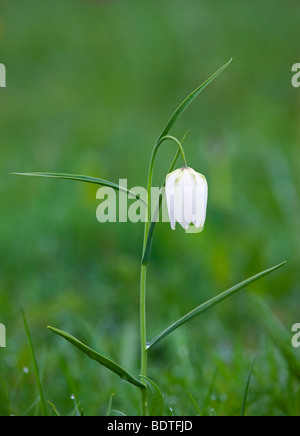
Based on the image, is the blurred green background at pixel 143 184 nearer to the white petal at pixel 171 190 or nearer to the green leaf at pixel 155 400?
the green leaf at pixel 155 400

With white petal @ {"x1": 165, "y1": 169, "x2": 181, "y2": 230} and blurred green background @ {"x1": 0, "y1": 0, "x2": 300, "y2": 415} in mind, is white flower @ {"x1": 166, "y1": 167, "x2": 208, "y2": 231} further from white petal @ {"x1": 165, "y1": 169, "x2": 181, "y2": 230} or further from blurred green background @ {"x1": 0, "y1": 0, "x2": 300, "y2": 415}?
blurred green background @ {"x1": 0, "y1": 0, "x2": 300, "y2": 415}

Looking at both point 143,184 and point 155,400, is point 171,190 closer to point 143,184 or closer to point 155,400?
point 155,400

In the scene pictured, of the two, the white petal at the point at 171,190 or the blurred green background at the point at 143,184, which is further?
the blurred green background at the point at 143,184

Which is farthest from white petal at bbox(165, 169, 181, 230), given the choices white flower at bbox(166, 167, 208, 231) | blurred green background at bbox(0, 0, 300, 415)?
blurred green background at bbox(0, 0, 300, 415)

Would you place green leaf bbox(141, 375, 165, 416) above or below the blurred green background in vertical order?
below

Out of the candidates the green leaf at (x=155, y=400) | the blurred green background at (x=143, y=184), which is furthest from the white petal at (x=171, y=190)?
the blurred green background at (x=143, y=184)

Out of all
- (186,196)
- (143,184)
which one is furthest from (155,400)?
(143,184)

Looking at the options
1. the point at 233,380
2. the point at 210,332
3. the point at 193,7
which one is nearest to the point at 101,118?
the point at 193,7
